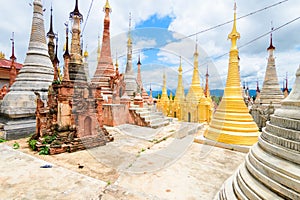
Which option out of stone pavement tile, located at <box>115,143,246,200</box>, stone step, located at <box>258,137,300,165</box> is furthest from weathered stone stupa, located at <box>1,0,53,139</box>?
stone step, located at <box>258,137,300,165</box>

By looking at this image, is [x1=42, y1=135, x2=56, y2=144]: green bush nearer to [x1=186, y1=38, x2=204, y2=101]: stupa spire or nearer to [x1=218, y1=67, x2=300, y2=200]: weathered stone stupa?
[x1=218, y1=67, x2=300, y2=200]: weathered stone stupa

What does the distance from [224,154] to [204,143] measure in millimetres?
1699

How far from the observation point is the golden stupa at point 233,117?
363 inches

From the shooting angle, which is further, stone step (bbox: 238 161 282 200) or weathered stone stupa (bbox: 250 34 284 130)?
weathered stone stupa (bbox: 250 34 284 130)

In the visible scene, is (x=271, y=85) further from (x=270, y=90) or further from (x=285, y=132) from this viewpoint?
(x=285, y=132)

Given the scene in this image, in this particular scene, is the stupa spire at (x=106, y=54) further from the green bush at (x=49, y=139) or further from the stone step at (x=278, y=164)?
the stone step at (x=278, y=164)

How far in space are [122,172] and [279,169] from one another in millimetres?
4685

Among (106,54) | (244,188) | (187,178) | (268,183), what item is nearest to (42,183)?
(187,178)

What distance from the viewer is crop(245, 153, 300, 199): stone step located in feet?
9.03

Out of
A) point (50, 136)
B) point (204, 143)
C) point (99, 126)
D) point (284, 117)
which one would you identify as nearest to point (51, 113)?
point (50, 136)

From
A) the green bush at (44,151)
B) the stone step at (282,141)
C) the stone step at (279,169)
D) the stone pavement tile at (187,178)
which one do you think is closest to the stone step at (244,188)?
the stone step at (279,169)

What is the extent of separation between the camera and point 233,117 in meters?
9.81

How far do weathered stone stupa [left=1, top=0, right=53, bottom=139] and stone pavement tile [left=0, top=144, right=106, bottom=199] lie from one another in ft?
19.0

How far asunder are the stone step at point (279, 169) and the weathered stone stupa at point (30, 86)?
13604 millimetres
